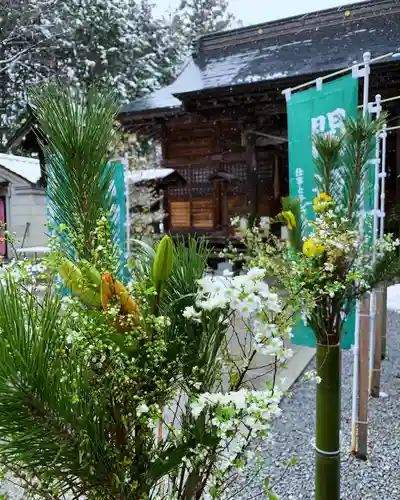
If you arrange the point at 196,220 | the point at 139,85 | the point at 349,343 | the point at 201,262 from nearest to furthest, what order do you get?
the point at 201,262 → the point at 349,343 → the point at 196,220 → the point at 139,85

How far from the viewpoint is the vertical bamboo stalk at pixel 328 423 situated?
2.04 meters

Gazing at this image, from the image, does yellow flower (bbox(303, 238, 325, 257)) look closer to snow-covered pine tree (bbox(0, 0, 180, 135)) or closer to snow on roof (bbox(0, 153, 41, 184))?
snow on roof (bbox(0, 153, 41, 184))

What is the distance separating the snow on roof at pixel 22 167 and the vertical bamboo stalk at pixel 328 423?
9.33 m

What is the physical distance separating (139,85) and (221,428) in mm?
19210

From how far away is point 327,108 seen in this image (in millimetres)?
2924

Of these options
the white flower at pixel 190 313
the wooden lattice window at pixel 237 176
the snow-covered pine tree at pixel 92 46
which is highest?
the snow-covered pine tree at pixel 92 46

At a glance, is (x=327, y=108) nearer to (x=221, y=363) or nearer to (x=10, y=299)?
(x=221, y=363)

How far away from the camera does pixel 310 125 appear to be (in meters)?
3.17

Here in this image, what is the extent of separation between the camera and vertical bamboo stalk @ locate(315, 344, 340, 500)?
204 centimetres

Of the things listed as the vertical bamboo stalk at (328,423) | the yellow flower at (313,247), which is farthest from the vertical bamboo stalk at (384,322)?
the yellow flower at (313,247)

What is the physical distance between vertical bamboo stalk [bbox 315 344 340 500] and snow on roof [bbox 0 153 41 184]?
367 inches

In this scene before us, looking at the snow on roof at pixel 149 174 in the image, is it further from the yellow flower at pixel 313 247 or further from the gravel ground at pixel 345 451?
the yellow flower at pixel 313 247

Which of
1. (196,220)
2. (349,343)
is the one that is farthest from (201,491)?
(196,220)

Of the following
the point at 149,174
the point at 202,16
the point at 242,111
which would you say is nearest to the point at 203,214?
the point at 149,174
